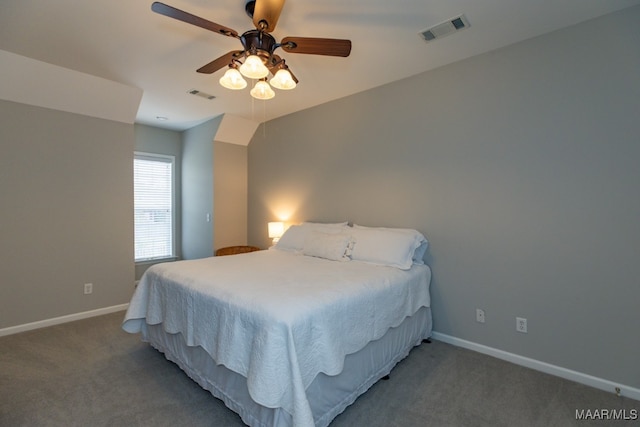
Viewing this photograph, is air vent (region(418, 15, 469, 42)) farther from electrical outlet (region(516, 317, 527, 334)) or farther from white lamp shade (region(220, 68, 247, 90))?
electrical outlet (region(516, 317, 527, 334))

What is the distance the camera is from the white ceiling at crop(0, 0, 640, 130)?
A: 80.7 inches

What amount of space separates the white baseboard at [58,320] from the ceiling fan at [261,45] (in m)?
3.17

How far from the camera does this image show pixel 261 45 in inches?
76.5

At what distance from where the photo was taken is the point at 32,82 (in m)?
2.94

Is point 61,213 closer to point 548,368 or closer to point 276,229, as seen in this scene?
point 276,229

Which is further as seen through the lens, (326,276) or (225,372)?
(326,276)

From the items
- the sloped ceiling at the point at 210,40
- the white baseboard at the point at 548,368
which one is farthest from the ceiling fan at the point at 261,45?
the white baseboard at the point at 548,368

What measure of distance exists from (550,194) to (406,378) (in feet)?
5.97

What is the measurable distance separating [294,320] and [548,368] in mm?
2180

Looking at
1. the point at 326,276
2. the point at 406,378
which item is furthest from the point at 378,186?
the point at 406,378

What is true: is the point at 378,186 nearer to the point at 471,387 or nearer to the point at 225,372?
the point at 471,387

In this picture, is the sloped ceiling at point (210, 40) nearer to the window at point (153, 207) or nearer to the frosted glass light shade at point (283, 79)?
the frosted glass light shade at point (283, 79)

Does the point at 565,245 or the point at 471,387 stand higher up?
the point at 565,245

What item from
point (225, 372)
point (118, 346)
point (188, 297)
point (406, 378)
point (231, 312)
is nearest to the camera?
point (231, 312)
